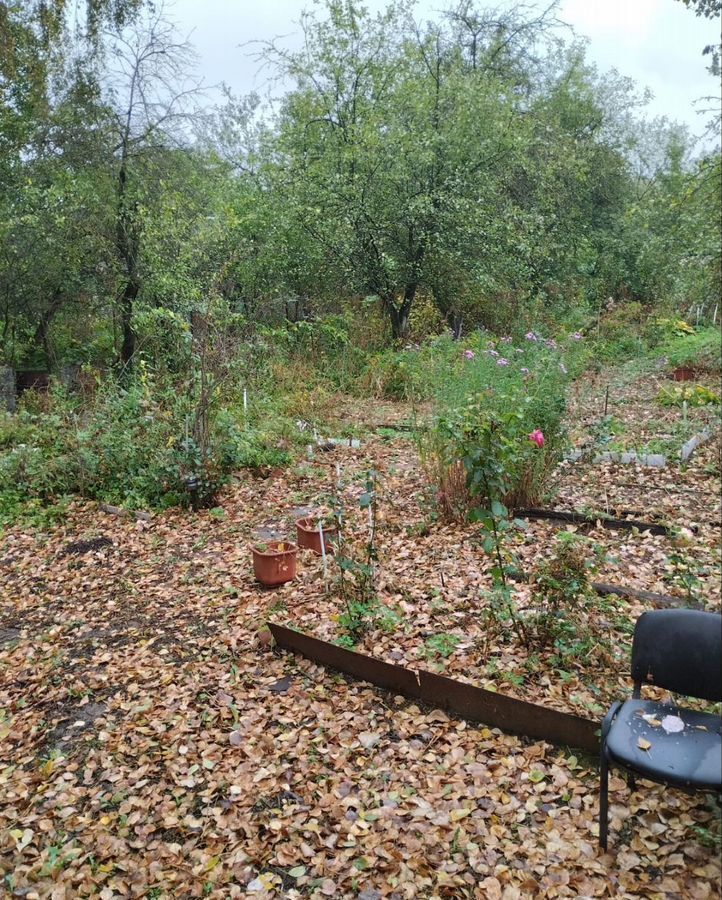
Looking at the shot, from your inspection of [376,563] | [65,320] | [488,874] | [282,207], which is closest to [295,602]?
[376,563]

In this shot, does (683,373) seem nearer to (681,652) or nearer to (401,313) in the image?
(401,313)

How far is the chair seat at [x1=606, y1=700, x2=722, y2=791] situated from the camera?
188 centimetres

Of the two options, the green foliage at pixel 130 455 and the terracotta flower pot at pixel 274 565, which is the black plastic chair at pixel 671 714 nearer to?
the terracotta flower pot at pixel 274 565

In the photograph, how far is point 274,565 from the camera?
429cm

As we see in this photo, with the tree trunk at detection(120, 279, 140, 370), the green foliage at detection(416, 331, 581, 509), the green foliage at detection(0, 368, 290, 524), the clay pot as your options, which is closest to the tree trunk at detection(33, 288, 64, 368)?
the tree trunk at detection(120, 279, 140, 370)

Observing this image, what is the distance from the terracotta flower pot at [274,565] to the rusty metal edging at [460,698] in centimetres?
78

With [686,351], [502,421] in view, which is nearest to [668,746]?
[502,421]

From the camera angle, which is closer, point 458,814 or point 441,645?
point 458,814

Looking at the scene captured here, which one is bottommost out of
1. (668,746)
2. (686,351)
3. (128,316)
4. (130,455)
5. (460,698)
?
(460,698)

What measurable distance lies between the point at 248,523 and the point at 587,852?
3890mm

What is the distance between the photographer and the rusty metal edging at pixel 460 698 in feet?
8.51

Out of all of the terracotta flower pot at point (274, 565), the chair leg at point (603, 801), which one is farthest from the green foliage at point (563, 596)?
the terracotta flower pot at point (274, 565)

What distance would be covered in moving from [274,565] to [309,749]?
157 centimetres

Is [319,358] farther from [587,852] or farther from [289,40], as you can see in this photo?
[587,852]
